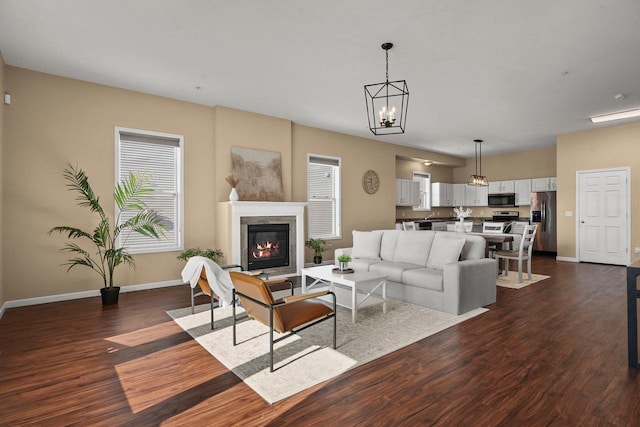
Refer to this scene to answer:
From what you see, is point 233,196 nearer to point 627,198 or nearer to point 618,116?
point 618,116

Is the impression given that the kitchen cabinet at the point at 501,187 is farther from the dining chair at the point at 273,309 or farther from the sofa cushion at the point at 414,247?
the dining chair at the point at 273,309

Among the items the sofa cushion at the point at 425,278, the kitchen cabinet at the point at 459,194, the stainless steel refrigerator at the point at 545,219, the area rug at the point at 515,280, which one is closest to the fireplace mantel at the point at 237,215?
the sofa cushion at the point at 425,278

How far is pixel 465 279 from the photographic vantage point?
12.8 feet

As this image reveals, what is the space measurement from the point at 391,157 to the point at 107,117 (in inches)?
253

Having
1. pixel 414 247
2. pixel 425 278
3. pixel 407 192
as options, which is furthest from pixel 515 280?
pixel 407 192

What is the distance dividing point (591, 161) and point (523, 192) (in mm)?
2444

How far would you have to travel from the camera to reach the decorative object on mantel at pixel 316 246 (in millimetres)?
6910

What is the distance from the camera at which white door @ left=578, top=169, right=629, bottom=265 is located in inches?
279

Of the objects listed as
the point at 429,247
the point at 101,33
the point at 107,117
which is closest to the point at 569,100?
the point at 429,247

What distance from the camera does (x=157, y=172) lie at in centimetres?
534

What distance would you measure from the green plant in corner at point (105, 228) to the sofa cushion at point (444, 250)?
3777mm

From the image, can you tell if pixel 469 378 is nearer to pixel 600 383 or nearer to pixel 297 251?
pixel 600 383

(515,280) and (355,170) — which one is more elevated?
(355,170)

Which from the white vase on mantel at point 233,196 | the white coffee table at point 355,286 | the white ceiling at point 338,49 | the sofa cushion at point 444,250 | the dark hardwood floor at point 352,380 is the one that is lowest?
the dark hardwood floor at point 352,380
